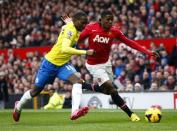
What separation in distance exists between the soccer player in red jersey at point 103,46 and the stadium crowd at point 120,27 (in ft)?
24.2

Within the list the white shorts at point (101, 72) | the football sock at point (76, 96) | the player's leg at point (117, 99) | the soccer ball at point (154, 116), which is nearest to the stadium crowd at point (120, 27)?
the white shorts at point (101, 72)

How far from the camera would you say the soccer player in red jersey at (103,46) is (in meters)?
15.0

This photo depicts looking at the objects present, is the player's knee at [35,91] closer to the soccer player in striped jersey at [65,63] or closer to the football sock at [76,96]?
the soccer player in striped jersey at [65,63]

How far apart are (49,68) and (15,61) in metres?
17.6

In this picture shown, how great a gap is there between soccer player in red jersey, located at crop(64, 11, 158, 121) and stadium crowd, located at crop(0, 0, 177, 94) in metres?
7.37

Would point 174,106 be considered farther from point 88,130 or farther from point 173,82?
point 88,130

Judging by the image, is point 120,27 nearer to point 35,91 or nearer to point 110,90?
point 110,90

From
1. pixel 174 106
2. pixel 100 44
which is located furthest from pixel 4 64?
pixel 100 44

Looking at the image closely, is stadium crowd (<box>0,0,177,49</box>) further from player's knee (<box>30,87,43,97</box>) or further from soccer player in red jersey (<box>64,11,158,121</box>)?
player's knee (<box>30,87,43,97</box>)

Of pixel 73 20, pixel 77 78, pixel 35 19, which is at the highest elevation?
pixel 35 19

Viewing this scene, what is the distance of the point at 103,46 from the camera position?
15.8m

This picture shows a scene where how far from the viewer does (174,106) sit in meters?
22.1


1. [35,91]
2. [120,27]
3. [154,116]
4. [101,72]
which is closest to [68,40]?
[35,91]

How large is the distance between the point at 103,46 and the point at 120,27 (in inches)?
468
